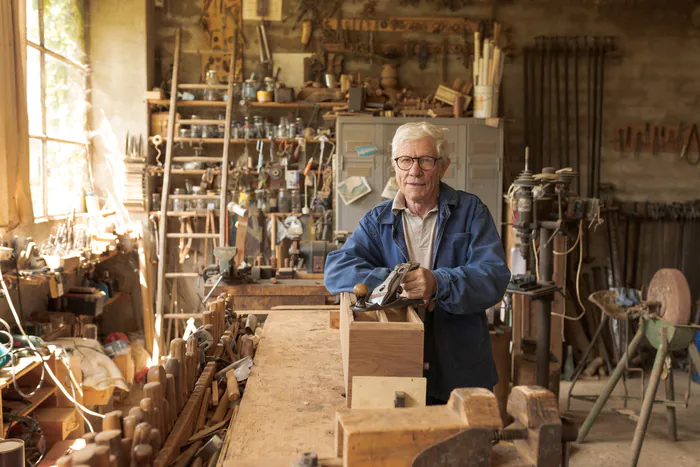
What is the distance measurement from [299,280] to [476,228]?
2.66 meters

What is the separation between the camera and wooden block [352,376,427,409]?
4.94 ft

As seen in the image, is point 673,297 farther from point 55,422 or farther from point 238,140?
point 238,140

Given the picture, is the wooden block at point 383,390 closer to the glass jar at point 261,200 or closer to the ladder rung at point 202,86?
the glass jar at point 261,200

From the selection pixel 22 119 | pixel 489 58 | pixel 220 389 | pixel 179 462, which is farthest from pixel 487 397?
pixel 489 58

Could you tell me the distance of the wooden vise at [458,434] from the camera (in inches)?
38.2

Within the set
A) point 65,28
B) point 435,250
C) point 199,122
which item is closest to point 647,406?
point 435,250

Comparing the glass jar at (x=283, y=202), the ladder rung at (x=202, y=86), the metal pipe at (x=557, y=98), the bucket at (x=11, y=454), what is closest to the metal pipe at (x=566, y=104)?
the metal pipe at (x=557, y=98)

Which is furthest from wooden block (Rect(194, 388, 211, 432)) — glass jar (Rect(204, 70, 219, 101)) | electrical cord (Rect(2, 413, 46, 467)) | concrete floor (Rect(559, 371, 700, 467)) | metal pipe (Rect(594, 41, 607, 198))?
metal pipe (Rect(594, 41, 607, 198))

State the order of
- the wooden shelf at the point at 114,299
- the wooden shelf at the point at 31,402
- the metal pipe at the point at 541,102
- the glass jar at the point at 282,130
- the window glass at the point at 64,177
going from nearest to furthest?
the wooden shelf at the point at 31,402 → the window glass at the point at 64,177 → the wooden shelf at the point at 114,299 → the glass jar at the point at 282,130 → the metal pipe at the point at 541,102

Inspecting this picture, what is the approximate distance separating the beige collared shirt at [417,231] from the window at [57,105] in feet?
13.9

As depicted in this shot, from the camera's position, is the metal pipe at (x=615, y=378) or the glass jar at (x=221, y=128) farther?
the glass jar at (x=221, y=128)

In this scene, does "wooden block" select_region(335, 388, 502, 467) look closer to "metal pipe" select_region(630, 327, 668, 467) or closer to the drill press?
the drill press

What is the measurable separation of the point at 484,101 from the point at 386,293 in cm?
464

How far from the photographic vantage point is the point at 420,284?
5.84ft
